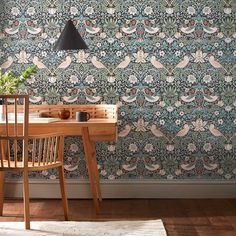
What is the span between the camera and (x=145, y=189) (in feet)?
16.9

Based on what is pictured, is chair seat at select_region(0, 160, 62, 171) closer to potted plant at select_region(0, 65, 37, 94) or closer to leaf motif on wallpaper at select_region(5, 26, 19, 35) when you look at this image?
potted plant at select_region(0, 65, 37, 94)

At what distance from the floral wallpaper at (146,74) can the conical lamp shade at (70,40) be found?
272mm

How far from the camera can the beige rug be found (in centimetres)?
371

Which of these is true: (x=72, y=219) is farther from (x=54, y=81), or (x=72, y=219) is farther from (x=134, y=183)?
(x=54, y=81)

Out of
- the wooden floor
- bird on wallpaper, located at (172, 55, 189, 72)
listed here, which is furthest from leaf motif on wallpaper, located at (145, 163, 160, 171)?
bird on wallpaper, located at (172, 55, 189, 72)

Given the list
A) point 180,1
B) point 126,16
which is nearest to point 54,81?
point 126,16

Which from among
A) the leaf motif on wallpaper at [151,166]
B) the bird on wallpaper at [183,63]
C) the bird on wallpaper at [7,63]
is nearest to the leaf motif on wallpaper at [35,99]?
the bird on wallpaper at [7,63]

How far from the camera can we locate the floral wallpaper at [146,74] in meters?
5.07

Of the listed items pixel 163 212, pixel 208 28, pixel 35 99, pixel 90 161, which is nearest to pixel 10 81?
pixel 35 99

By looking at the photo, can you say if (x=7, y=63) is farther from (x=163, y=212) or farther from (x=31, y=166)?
(x=163, y=212)

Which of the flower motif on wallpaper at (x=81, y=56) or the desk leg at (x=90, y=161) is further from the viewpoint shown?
the flower motif on wallpaper at (x=81, y=56)

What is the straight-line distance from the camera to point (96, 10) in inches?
200

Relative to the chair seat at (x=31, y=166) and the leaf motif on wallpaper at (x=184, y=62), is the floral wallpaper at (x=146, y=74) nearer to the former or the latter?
the leaf motif on wallpaper at (x=184, y=62)

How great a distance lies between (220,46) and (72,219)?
202 centimetres
